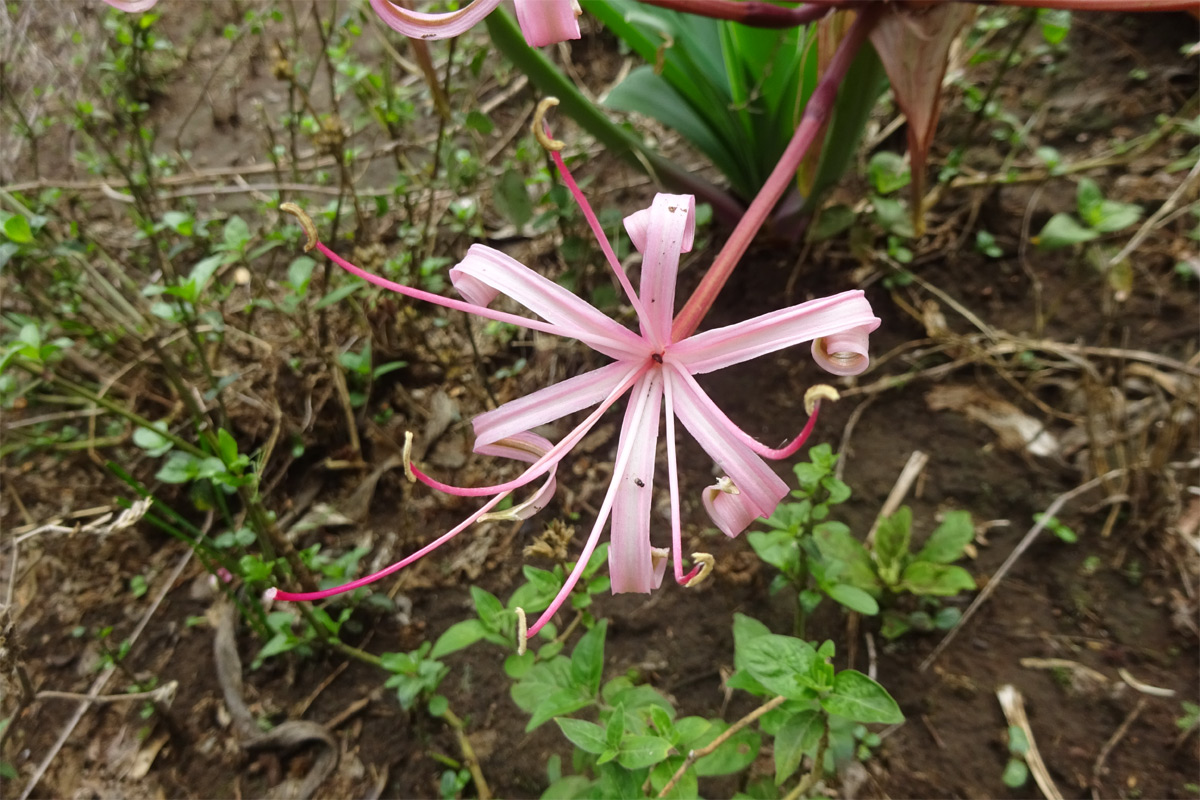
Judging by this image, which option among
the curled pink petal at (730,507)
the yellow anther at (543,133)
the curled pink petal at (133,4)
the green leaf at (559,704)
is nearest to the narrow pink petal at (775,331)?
the curled pink petal at (730,507)

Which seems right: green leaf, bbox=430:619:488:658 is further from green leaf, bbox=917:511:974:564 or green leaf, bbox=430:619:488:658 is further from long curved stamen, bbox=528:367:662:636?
green leaf, bbox=917:511:974:564

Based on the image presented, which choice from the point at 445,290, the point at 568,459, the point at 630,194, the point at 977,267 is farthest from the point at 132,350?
the point at 977,267

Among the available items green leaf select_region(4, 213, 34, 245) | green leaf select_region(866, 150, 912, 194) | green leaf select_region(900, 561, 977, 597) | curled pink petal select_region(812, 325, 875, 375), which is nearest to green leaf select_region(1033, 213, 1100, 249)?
green leaf select_region(866, 150, 912, 194)

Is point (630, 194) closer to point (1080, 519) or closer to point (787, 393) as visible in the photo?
point (787, 393)

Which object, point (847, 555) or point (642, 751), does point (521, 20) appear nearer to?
point (642, 751)

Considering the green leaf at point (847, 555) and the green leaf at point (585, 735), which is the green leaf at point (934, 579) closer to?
the green leaf at point (847, 555)
